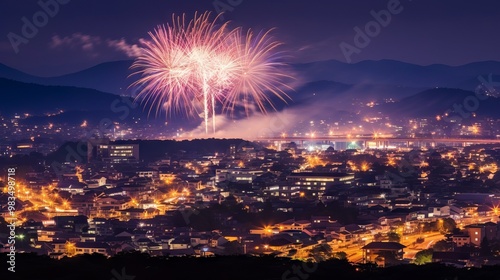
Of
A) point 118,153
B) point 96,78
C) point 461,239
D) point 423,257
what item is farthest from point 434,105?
point 423,257

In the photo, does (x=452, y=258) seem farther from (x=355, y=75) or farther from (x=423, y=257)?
(x=355, y=75)

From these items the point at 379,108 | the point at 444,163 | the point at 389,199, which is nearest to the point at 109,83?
the point at 379,108

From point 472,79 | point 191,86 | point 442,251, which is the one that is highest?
point 472,79

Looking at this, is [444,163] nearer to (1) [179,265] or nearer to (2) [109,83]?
(1) [179,265]

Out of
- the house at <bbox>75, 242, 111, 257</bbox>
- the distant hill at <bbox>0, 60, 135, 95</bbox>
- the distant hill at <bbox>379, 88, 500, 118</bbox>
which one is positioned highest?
the distant hill at <bbox>0, 60, 135, 95</bbox>

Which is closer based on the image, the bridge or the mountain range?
the bridge

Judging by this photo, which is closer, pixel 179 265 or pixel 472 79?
pixel 179 265

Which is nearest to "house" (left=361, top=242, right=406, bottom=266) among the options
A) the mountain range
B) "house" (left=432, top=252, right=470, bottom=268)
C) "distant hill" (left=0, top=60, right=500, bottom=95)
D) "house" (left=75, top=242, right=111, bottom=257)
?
"house" (left=432, top=252, right=470, bottom=268)

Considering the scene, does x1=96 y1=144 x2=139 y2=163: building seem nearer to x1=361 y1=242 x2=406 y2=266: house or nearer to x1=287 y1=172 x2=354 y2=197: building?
x1=287 y1=172 x2=354 y2=197: building
